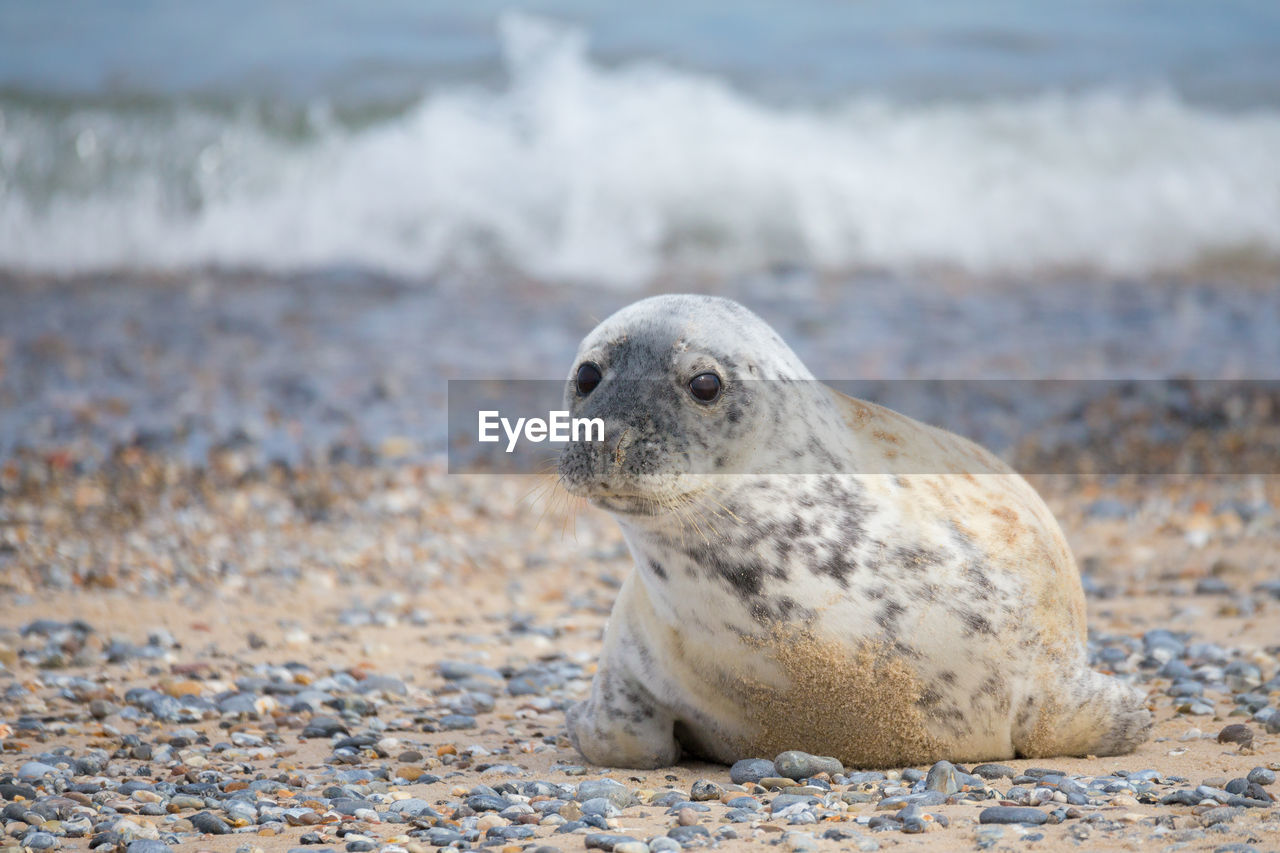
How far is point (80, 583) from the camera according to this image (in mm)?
5734

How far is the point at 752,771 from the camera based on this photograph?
3170 millimetres

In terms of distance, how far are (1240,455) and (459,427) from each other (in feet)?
15.6

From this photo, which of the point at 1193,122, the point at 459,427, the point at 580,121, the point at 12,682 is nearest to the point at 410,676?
the point at 12,682

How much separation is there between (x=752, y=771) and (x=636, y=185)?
11542 mm

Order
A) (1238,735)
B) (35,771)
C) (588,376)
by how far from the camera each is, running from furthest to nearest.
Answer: (1238,735) < (35,771) < (588,376)

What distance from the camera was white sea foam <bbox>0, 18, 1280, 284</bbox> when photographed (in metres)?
13.5

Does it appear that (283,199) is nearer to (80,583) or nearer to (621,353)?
(80,583)

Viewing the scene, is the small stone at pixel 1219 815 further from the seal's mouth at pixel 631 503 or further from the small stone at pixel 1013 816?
the seal's mouth at pixel 631 503

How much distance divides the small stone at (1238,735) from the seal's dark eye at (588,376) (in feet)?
6.15

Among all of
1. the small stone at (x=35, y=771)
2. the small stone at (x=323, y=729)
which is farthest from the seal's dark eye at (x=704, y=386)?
the small stone at (x=35, y=771)

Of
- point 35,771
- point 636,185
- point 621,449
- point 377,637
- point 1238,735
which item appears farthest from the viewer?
point 636,185

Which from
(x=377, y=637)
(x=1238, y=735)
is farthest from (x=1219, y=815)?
(x=377, y=637)

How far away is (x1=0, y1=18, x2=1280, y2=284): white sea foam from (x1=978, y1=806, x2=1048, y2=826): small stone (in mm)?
10496

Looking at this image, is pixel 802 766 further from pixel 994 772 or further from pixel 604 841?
pixel 604 841
